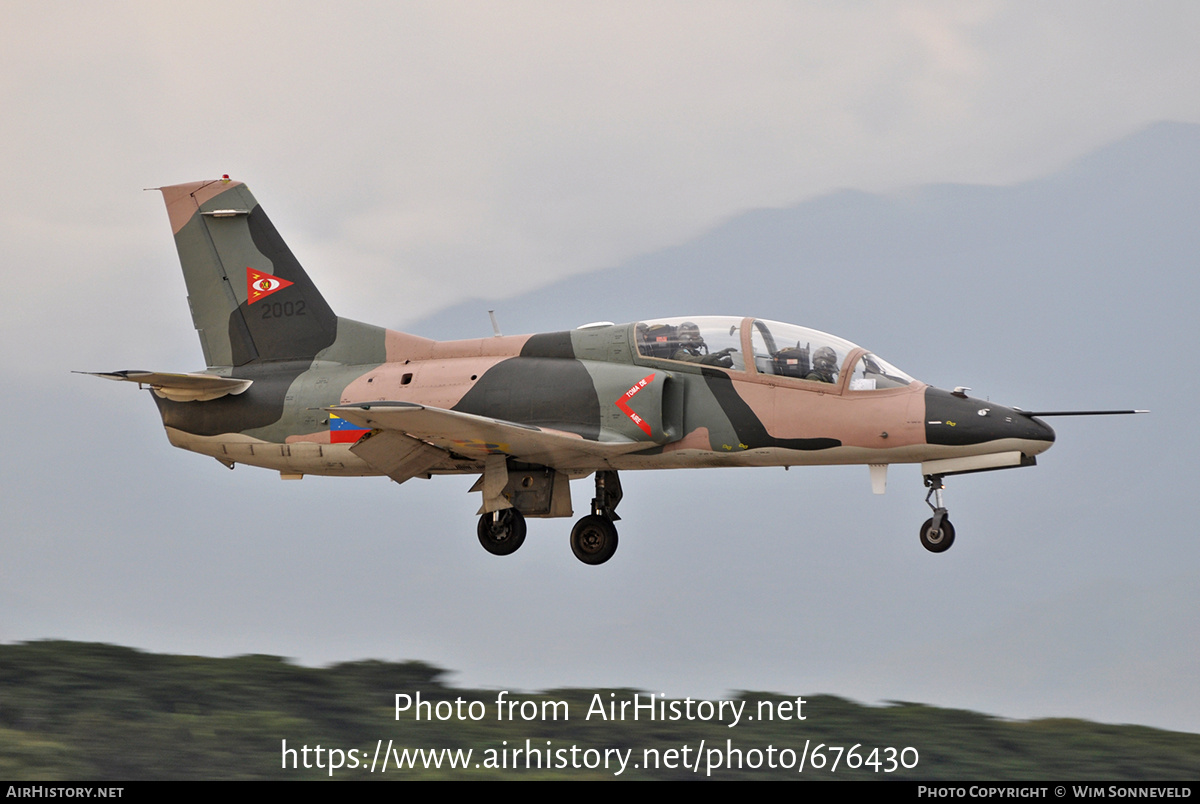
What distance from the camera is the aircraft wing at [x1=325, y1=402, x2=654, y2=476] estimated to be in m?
16.1

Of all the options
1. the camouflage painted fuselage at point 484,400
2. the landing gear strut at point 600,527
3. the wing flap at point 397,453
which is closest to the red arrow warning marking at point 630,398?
the camouflage painted fuselage at point 484,400

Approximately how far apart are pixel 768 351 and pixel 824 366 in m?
0.76

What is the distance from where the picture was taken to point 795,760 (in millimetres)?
16969

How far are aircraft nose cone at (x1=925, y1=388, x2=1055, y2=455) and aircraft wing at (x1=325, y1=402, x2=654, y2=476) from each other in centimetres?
374

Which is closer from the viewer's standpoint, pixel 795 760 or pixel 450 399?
pixel 795 760

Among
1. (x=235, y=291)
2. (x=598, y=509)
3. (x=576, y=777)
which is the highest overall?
(x=235, y=291)

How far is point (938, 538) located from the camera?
1681 centimetres

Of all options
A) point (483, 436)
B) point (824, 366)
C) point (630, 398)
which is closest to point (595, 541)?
point (630, 398)

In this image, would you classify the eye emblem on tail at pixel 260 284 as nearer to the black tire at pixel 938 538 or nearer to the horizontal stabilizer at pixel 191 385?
the horizontal stabilizer at pixel 191 385

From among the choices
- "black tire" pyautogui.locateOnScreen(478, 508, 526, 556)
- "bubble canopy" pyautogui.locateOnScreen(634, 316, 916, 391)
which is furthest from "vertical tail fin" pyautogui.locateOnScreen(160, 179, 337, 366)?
"bubble canopy" pyautogui.locateOnScreen(634, 316, 916, 391)

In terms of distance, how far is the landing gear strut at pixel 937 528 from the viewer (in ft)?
55.1
